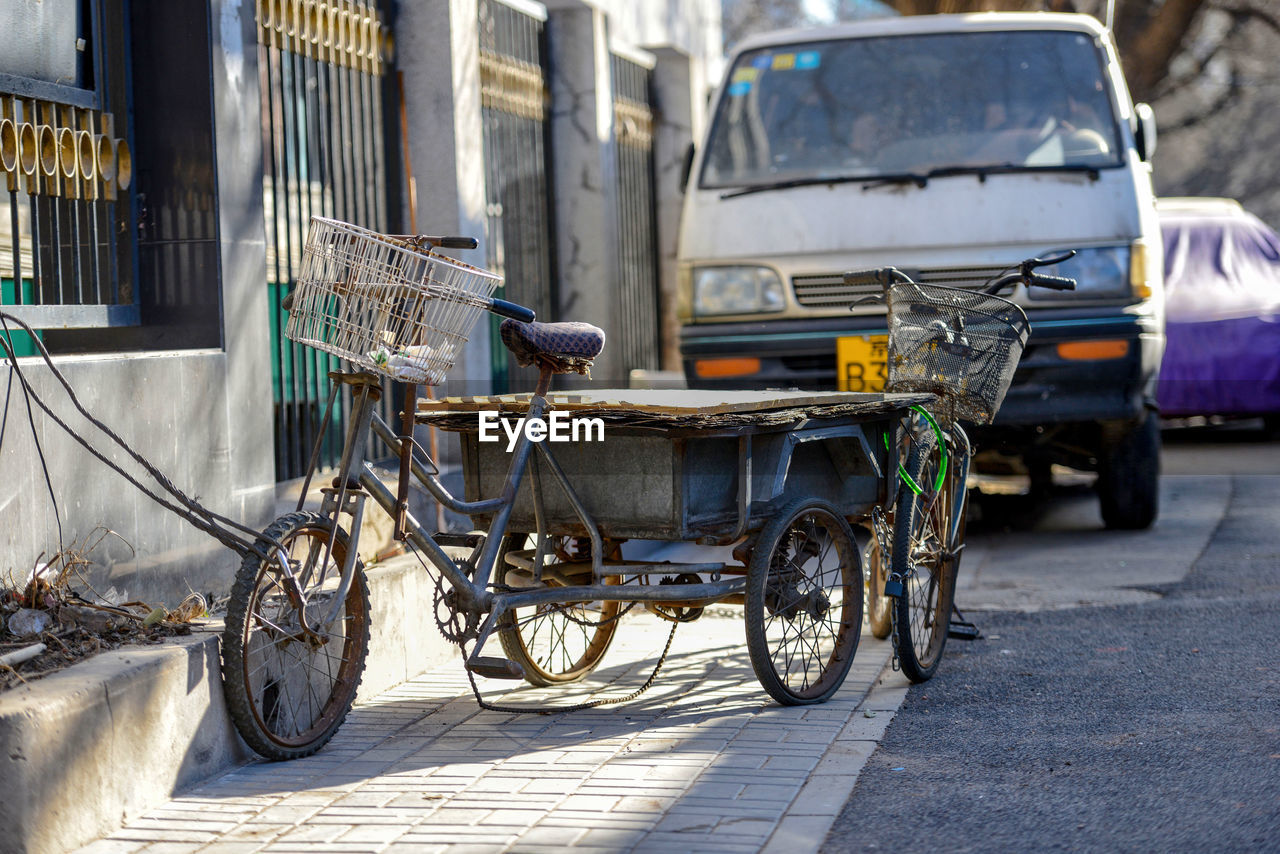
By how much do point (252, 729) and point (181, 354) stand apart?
1.45 meters

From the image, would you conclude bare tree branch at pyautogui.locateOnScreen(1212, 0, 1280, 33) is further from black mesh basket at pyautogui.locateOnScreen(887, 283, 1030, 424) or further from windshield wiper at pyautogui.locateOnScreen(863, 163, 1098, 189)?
black mesh basket at pyautogui.locateOnScreen(887, 283, 1030, 424)

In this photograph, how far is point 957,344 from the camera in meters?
5.25

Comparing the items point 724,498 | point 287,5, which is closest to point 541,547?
point 724,498

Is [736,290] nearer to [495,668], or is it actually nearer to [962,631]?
[962,631]

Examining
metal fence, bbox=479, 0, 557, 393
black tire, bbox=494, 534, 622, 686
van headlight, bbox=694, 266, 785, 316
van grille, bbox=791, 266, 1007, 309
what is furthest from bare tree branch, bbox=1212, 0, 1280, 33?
black tire, bbox=494, 534, 622, 686

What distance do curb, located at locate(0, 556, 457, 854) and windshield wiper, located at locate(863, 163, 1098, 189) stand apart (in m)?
4.43

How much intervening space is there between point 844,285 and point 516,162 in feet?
9.05

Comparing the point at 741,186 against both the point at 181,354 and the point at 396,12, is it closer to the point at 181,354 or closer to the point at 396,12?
the point at 396,12

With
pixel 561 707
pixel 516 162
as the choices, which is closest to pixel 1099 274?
pixel 516 162

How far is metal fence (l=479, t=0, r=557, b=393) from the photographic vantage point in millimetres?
8844

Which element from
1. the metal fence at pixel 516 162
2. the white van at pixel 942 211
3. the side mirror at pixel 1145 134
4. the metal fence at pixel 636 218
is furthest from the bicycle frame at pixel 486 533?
the metal fence at pixel 636 218

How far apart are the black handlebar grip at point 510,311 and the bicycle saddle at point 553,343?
10cm

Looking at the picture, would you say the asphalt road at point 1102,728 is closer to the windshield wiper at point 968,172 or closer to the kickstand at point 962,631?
the kickstand at point 962,631

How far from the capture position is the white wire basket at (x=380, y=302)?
403 cm
